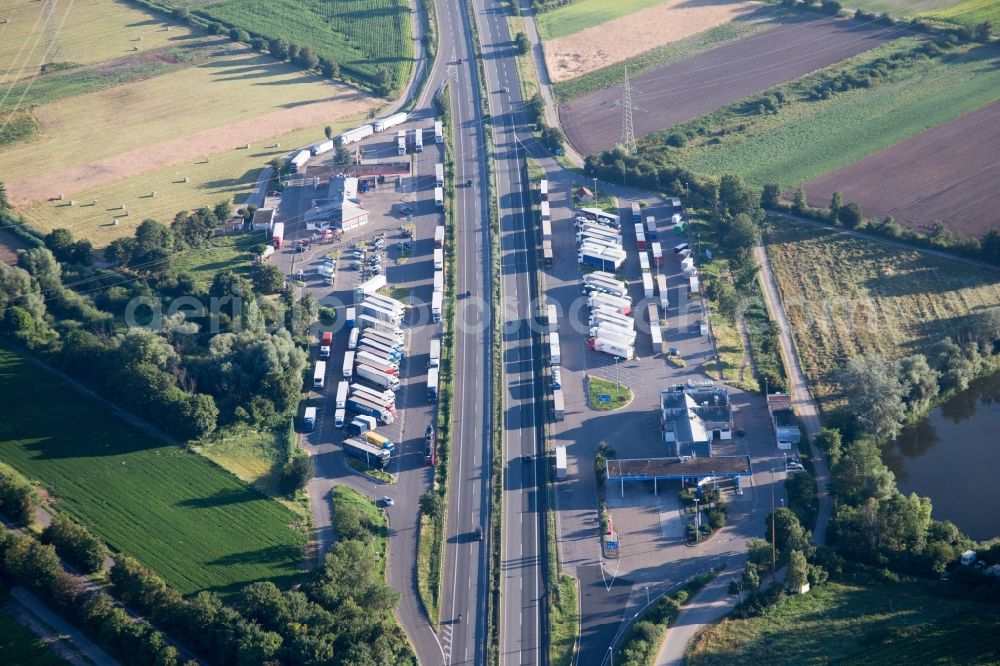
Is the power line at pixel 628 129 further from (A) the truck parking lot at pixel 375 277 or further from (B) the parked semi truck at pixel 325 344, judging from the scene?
(B) the parked semi truck at pixel 325 344

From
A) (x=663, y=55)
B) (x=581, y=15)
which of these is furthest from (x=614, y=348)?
(x=581, y=15)

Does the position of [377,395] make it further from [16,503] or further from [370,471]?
[16,503]

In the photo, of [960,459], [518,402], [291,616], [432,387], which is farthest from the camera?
[432,387]

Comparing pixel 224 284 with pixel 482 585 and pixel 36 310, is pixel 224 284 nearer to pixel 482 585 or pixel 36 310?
pixel 36 310

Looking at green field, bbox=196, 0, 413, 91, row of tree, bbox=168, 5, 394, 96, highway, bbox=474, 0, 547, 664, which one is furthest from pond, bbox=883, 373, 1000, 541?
green field, bbox=196, 0, 413, 91

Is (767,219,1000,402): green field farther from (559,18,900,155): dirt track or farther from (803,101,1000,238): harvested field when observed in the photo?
(559,18,900,155): dirt track

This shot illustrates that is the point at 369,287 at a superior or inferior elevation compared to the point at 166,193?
inferior

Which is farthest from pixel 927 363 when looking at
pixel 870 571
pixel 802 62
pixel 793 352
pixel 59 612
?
pixel 59 612
